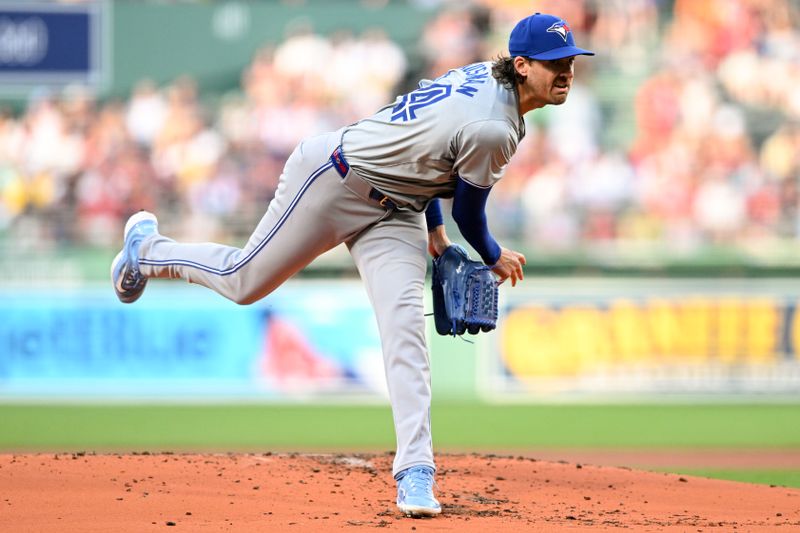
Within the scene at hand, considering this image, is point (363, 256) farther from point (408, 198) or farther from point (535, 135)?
point (535, 135)

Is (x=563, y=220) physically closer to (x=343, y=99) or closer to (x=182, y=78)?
(x=343, y=99)

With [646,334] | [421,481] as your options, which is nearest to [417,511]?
[421,481]

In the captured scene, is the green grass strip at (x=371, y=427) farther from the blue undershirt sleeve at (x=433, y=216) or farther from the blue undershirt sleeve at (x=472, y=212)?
the blue undershirt sleeve at (x=472, y=212)

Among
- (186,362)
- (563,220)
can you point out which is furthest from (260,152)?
(563,220)

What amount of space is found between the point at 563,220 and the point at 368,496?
804 centimetres

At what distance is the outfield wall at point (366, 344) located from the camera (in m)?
11.6

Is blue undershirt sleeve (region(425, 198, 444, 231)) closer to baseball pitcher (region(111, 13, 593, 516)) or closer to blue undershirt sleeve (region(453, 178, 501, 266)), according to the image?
baseball pitcher (region(111, 13, 593, 516))

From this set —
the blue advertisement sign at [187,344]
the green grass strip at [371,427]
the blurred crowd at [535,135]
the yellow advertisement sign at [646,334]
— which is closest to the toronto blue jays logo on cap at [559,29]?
the green grass strip at [371,427]

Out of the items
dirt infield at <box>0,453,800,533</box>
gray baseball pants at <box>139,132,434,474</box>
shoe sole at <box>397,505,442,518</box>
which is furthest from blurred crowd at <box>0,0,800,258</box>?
shoe sole at <box>397,505,442,518</box>

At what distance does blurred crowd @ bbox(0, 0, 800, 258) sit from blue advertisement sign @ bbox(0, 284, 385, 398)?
32.3 inches

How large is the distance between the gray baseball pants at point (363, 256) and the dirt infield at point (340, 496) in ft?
1.38

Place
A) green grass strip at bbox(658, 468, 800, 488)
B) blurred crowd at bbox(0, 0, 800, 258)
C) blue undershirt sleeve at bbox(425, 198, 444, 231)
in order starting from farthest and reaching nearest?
blurred crowd at bbox(0, 0, 800, 258)
green grass strip at bbox(658, 468, 800, 488)
blue undershirt sleeve at bbox(425, 198, 444, 231)

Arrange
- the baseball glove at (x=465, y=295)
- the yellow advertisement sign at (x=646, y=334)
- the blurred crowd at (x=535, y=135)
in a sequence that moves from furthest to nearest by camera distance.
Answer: the blurred crowd at (x=535, y=135)
the yellow advertisement sign at (x=646, y=334)
the baseball glove at (x=465, y=295)

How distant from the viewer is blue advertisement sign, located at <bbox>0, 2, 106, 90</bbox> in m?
12.1
